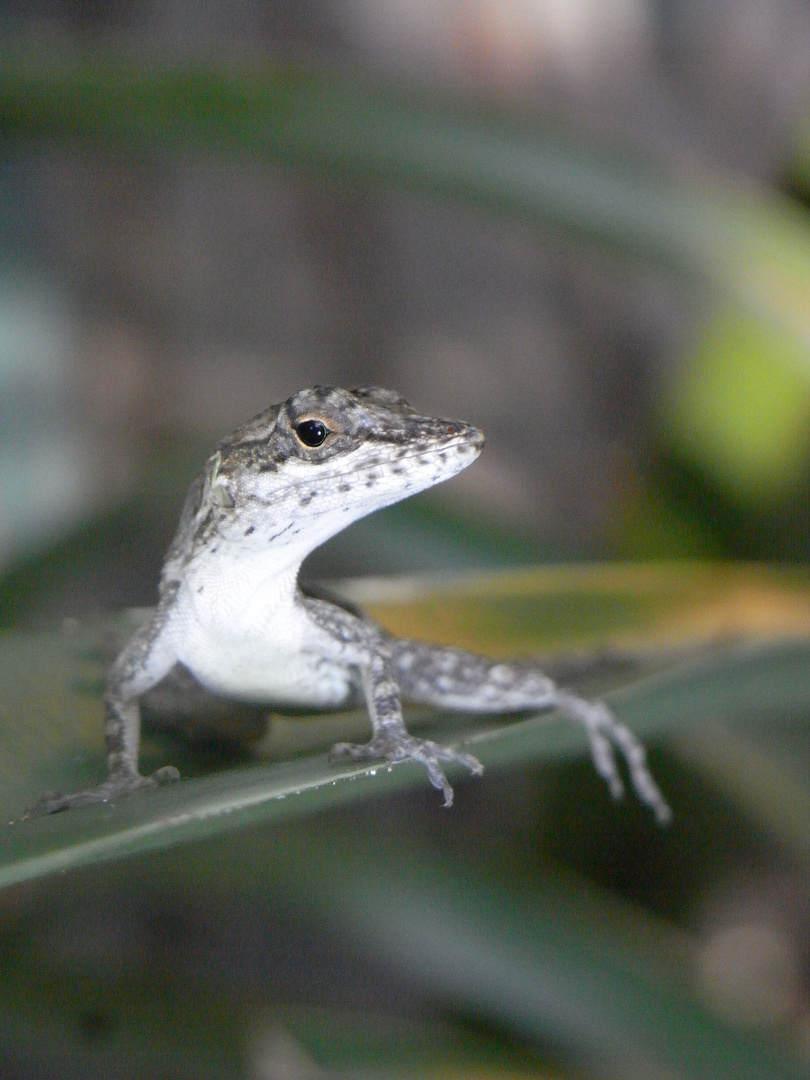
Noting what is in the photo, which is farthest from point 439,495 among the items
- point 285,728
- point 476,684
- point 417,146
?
point 285,728

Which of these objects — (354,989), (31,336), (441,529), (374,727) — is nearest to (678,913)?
(354,989)

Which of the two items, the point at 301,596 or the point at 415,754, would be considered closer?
the point at 415,754

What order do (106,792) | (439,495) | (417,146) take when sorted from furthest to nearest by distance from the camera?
(439,495) < (417,146) < (106,792)

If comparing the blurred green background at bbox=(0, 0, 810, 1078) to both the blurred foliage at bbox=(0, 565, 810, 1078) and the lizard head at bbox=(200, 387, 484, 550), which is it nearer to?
the blurred foliage at bbox=(0, 565, 810, 1078)

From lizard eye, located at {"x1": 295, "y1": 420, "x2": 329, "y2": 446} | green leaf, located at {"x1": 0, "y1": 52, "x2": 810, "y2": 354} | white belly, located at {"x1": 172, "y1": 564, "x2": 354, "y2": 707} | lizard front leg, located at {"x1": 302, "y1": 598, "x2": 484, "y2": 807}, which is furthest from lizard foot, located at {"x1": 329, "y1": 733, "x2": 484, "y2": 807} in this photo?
green leaf, located at {"x1": 0, "y1": 52, "x2": 810, "y2": 354}

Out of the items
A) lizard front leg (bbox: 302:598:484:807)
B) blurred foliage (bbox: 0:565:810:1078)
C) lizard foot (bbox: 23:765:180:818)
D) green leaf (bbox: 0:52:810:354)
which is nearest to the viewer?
lizard foot (bbox: 23:765:180:818)

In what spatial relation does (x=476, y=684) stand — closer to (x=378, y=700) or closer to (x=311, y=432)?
(x=378, y=700)

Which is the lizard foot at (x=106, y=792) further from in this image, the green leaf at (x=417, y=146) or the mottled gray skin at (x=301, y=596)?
the green leaf at (x=417, y=146)
